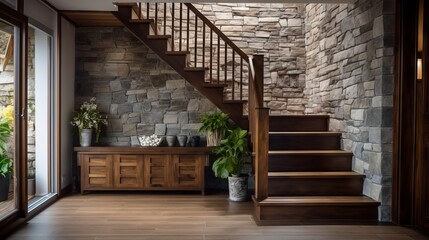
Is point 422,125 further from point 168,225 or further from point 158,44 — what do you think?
point 158,44

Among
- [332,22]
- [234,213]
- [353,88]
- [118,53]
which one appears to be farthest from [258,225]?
[118,53]

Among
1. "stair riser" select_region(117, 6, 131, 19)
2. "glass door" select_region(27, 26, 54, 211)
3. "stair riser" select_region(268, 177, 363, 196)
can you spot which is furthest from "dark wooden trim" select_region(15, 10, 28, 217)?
"stair riser" select_region(268, 177, 363, 196)

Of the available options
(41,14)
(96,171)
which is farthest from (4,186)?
(41,14)

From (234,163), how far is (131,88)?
2033mm

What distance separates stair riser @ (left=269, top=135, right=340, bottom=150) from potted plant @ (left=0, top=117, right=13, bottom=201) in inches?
118

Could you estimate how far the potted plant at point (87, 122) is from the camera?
205 inches

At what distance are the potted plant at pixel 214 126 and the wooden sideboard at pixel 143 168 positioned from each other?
0.18 metres

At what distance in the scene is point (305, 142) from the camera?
4758 mm

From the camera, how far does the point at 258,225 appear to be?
372cm

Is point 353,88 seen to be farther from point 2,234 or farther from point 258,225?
point 2,234

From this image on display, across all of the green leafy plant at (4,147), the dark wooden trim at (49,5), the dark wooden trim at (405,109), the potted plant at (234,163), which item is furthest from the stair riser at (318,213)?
the dark wooden trim at (49,5)

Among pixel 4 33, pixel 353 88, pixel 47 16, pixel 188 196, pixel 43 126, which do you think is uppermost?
pixel 47 16

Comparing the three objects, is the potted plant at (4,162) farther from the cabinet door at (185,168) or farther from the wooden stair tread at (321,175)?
the wooden stair tread at (321,175)

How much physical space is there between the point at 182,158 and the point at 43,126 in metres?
1.82
